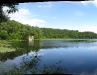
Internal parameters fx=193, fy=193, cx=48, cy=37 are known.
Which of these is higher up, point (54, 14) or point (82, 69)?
point (54, 14)

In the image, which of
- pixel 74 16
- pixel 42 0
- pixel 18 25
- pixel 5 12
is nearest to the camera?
pixel 42 0

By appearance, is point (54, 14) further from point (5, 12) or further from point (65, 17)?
point (5, 12)

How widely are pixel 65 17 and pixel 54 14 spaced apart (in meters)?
0.29

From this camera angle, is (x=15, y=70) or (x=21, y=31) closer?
(x=15, y=70)

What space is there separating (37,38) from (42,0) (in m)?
37.4

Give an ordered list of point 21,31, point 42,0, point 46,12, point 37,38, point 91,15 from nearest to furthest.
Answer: point 42,0
point 46,12
point 91,15
point 21,31
point 37,38

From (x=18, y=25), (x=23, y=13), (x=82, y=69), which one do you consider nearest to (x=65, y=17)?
(x=23, y=13)

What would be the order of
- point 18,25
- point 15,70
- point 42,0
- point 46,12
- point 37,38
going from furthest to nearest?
point 37,38, point 18,25, point 46,12, point 15,70, point 42,0

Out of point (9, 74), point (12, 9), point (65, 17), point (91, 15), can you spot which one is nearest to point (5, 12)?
point (12, 9)

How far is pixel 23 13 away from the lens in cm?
454

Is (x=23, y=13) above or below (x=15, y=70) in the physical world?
above

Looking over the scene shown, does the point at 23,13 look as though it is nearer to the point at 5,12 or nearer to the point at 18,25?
the point at 5,12

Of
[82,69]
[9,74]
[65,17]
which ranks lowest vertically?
[82,69]

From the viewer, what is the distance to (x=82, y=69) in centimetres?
912
